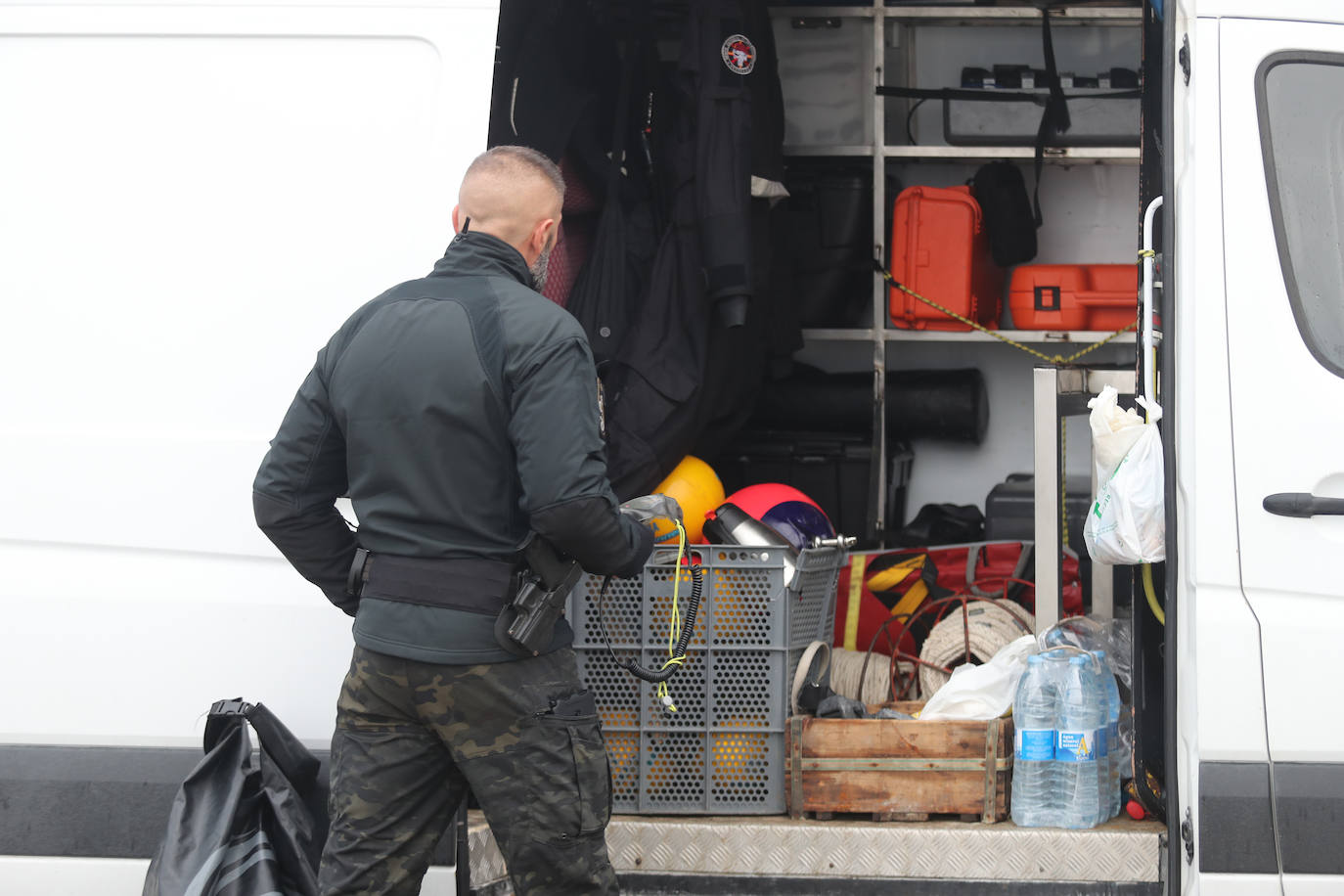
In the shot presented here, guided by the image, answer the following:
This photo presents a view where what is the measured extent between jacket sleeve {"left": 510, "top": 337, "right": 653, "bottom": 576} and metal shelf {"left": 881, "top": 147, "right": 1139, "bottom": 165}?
10.5 feet

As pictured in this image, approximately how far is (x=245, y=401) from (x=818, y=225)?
2.97 m

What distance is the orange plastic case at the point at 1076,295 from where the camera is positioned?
190 inches

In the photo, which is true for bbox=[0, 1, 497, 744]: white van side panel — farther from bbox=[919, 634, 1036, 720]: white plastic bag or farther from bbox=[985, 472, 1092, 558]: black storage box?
bbox=[985, 472, 1092, 558]: black storage box

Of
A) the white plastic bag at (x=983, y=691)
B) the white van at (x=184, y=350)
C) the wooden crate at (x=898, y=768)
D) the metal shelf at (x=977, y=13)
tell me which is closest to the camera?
the white van at (x=184, y=350)

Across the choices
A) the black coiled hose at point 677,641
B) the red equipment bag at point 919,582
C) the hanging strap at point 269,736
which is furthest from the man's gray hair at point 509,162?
the red equipment bag at point 919,582

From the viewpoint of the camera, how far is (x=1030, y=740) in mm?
2600

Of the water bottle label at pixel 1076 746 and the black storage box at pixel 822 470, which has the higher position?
the black storage box at pixel 822 470

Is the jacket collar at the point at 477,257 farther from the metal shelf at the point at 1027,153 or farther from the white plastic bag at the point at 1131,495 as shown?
the metal shelf at the point at 1027,153

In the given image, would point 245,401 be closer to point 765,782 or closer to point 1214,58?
point 765,782

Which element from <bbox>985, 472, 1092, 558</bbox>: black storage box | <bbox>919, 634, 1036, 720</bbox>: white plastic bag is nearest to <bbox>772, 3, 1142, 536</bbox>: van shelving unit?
<bbox>985, 472, 1092, 558</bbox>: black storage box

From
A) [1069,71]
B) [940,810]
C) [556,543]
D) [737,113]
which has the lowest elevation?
[940,810]

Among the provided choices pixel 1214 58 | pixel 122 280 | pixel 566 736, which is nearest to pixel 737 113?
pixel 1214 58

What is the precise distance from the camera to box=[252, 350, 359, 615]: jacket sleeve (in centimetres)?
218

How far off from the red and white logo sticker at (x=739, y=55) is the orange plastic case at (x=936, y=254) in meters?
1.57
